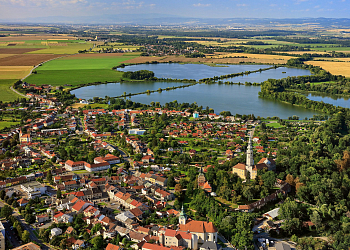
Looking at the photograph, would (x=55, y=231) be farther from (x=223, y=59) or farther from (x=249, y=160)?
(x=223, y=59)

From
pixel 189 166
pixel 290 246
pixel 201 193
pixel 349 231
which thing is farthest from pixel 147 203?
pixel 349 231

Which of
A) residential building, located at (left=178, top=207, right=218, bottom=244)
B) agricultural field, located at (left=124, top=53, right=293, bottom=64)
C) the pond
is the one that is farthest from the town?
agricultural field, located at (left=124, top=53, right=293, bottom=64)

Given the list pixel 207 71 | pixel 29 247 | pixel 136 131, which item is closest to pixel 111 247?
pixel 29 247

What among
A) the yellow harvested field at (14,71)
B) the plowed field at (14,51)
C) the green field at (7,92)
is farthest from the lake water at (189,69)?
the plowed field at (14,51)

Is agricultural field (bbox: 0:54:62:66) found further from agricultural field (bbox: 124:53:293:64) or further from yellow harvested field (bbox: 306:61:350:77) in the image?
yellow harvested field (bbox: 306:61:350:77)

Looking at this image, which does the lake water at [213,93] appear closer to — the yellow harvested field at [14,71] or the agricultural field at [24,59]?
the yellow harvested field at [14,71]

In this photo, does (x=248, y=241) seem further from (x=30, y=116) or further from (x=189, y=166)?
(x=30, y=116)
